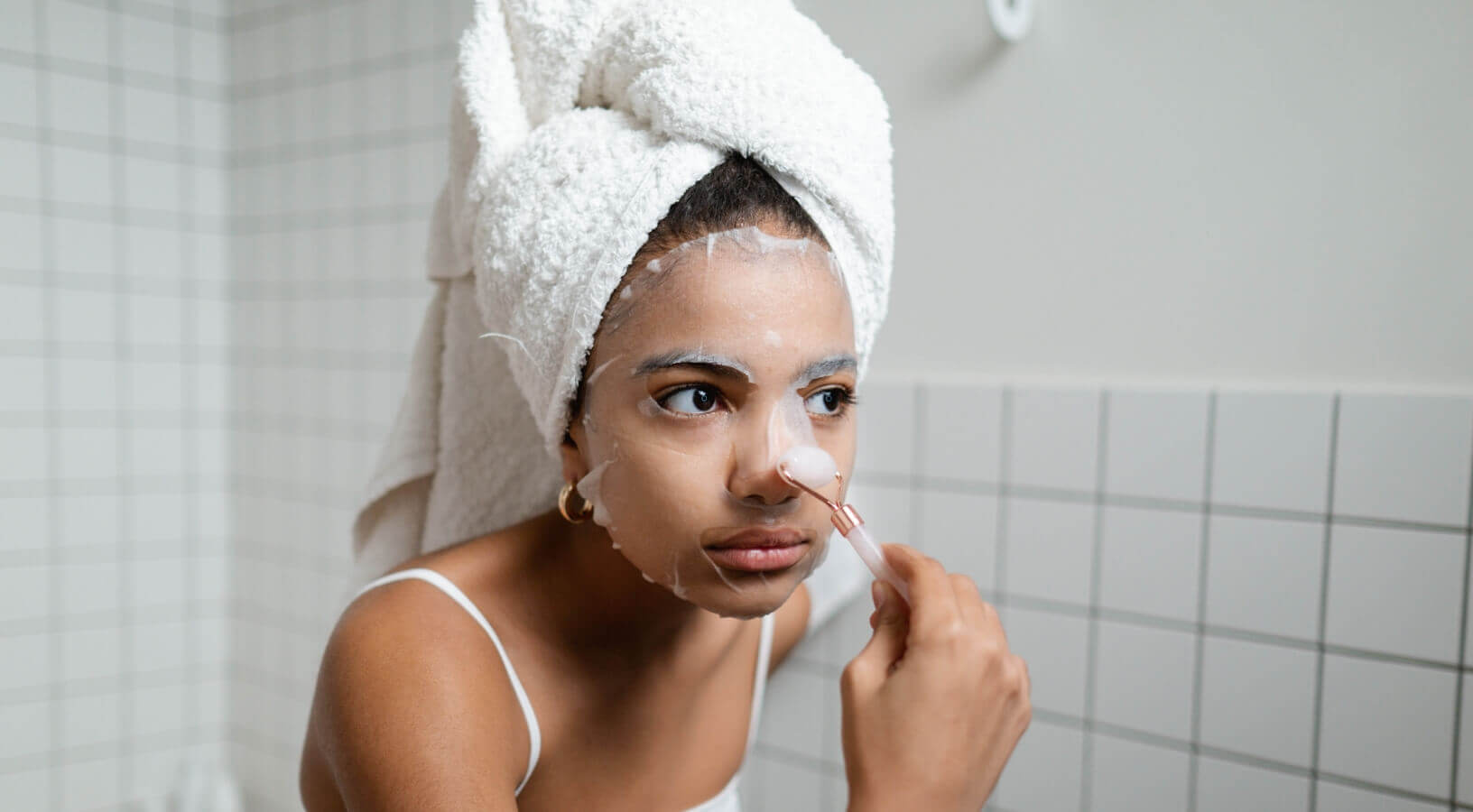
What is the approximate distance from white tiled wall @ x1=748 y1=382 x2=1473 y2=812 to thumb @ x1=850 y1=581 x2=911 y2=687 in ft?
1.65

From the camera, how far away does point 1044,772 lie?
1.14m

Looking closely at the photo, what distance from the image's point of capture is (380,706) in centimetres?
67

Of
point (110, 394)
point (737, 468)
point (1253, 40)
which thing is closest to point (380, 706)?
point (737, 468)

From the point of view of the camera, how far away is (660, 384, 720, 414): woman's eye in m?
0.65

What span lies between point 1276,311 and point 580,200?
74 cm

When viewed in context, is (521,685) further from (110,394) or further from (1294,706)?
(110,394)

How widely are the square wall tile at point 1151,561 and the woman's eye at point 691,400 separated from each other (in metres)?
0.62

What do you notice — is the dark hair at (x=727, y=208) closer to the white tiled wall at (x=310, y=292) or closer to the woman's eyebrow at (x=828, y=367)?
the woman's eyebrow at (x=828, y=367)

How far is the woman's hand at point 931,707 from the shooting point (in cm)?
62

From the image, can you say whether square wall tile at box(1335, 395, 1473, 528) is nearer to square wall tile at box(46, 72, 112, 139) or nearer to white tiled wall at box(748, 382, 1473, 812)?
white tiled wall at box(748, 382, 1473, 812)

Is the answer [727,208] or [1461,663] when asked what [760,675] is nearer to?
[727,208]

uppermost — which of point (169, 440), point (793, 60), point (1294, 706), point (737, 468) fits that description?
point (793, 60)

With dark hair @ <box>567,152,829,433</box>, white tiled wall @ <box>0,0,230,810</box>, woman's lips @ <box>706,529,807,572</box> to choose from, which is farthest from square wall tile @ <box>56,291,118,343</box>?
woman's lips @ <box>706,529,807,572</box>

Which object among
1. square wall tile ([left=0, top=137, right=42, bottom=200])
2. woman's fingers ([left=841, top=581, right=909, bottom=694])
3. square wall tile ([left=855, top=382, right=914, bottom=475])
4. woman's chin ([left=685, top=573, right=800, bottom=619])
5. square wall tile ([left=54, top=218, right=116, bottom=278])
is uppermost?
Answer: square wall tile ([left=0, top=137, right=42, bottom=200])
